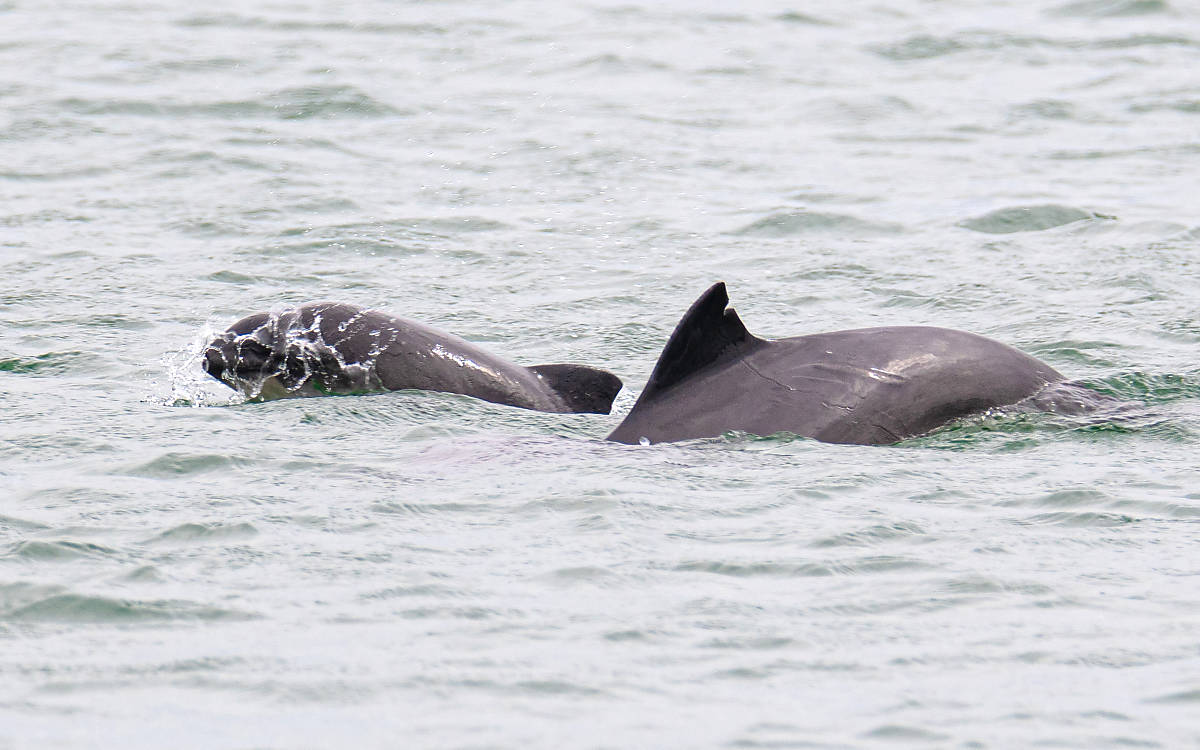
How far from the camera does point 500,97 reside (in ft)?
63.1

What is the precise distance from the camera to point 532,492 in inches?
279

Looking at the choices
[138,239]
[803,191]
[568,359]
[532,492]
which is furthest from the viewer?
[803,191]

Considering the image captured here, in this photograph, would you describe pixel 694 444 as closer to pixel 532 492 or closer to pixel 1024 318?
pixel 532 492

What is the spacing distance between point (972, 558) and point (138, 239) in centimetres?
917

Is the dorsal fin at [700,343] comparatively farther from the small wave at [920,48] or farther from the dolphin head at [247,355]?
the small wave at [920,48]

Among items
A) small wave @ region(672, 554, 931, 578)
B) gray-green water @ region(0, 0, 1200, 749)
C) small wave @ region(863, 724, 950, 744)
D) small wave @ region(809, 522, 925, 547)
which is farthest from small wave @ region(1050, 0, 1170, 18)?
small wave @ region(863, 724, 950, 744)

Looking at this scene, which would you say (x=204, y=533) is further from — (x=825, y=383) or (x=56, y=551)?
(x=825, y=383)

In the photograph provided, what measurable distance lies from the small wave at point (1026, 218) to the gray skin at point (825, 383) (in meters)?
6.82

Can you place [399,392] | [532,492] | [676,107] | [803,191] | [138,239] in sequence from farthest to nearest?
[676,107] → [803,191] → [138,239] → [399,392] → [532,492]

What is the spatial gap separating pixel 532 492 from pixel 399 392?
1.49m

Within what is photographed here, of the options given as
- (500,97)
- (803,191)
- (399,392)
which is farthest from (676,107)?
(399,392)

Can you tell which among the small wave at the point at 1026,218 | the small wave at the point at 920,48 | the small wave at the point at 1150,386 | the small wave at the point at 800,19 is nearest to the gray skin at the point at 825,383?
the small wave at the point at 1150,386

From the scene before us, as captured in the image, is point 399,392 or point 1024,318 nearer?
point 399,392

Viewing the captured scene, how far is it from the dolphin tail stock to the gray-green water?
39 cm
